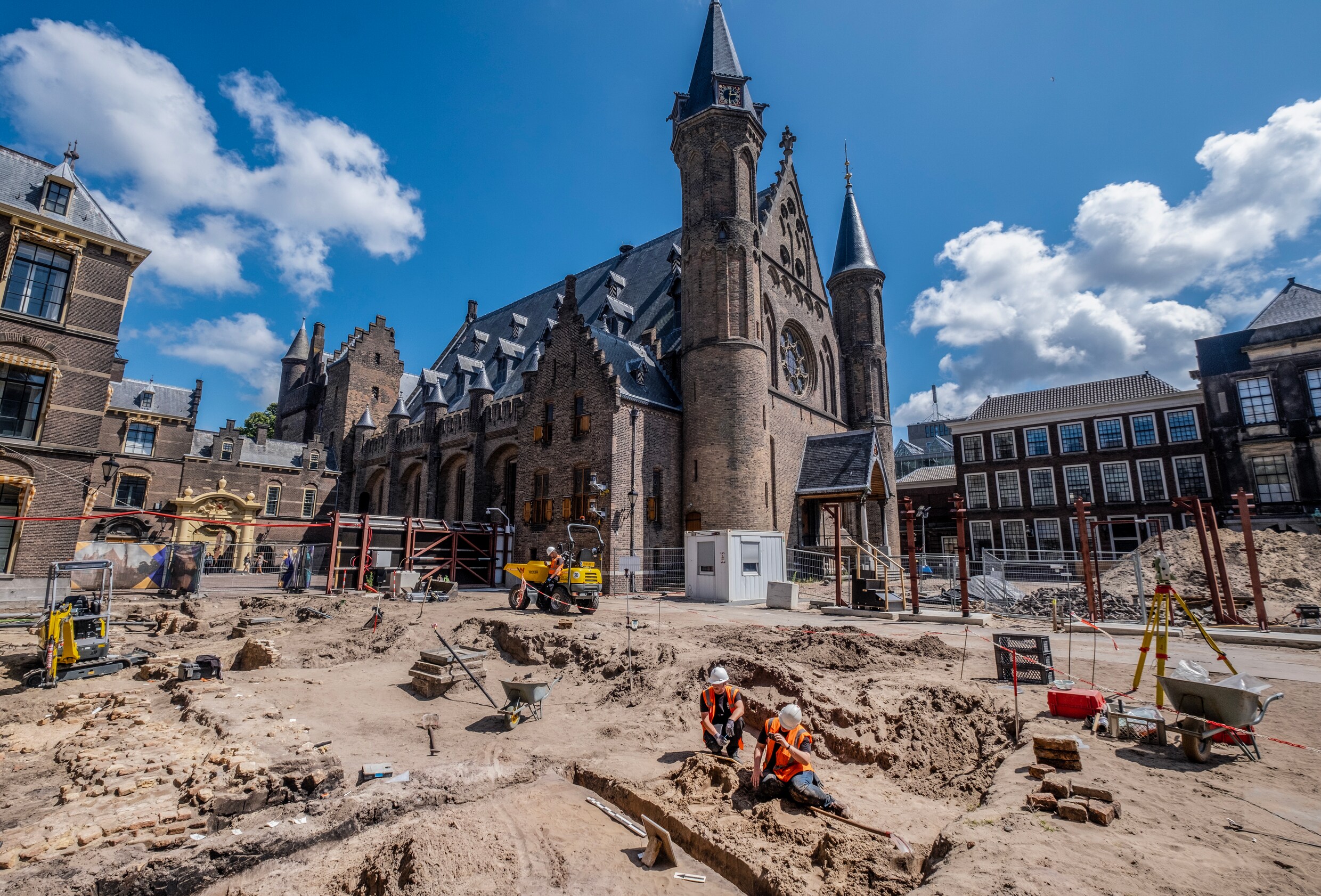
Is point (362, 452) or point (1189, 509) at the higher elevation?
point (362, 452)

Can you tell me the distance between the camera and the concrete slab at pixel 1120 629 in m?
13.6

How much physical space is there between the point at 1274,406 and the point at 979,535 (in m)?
15.2

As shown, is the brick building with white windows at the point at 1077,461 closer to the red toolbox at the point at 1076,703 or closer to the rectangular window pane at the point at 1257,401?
the rectangular window pane at the point at 1257,401

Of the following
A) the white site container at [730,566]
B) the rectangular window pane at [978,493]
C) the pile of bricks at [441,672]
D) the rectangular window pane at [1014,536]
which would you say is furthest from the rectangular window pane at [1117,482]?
the pile of bricks at [441,672]

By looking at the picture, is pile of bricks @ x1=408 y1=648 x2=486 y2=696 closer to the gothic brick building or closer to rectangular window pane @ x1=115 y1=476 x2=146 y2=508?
the gothic brick building

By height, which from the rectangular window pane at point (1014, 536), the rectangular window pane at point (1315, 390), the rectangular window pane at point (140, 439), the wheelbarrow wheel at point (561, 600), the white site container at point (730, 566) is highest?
the rectangular window pane at point (1315, 390)

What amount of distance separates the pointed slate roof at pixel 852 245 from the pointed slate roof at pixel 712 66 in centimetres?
1080

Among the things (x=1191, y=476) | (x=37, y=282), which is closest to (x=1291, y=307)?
(x=1191, y=476)

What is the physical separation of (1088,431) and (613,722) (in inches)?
1473

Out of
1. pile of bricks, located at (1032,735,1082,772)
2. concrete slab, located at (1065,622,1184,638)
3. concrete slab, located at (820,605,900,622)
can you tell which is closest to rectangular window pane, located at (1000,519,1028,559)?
concrete slab, located at (1065,622,1184,638)

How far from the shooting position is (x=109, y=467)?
107 feet

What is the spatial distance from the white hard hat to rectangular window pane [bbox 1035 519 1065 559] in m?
35.2

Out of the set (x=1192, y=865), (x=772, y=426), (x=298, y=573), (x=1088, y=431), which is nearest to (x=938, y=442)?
(x=1088, y=431)

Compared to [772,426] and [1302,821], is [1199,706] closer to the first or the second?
[1302,821]
